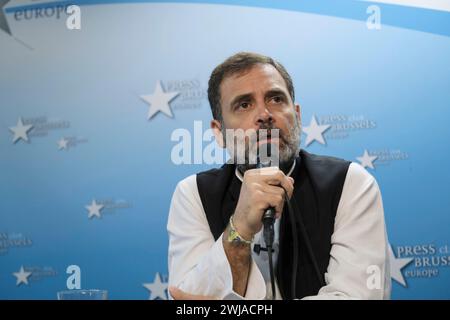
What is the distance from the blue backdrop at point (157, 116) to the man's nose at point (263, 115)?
58 centimetres

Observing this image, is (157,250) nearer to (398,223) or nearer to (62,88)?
(62,88)

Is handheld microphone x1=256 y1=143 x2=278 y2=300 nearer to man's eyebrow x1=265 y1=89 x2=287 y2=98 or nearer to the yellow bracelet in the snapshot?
the yellow bracelet

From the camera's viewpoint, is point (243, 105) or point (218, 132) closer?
point (243, 105)

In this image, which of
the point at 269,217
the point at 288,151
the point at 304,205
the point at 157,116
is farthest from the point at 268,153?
the point at 157,116

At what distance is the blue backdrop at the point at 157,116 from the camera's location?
2230 mm

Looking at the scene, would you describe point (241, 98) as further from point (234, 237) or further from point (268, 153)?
point (234, 237)

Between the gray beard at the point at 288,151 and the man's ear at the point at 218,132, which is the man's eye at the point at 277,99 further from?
the man's ear at the point at 218,132

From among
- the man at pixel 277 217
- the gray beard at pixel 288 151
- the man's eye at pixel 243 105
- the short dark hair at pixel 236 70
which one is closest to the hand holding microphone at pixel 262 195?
the man at pixel 277 217

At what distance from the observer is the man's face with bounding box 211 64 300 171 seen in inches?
66.5

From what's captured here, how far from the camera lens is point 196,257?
1.61 metres

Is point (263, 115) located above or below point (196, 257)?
above

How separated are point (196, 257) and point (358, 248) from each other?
1.60ft

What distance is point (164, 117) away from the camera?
234cm
